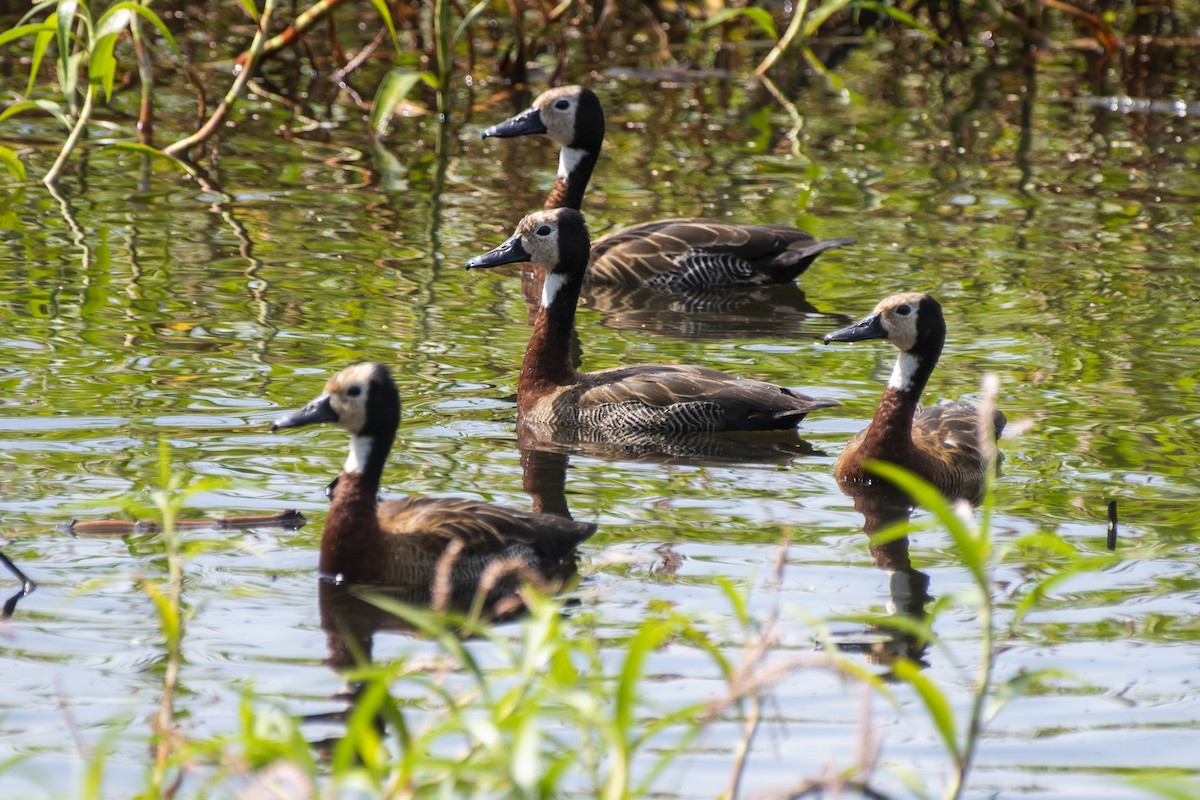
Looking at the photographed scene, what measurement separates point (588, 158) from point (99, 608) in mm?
6916

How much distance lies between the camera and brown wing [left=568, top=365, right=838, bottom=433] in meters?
9.20

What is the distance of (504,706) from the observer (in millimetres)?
4246

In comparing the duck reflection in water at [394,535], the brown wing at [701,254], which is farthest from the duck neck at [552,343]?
the duck reflection in water at [394,535]

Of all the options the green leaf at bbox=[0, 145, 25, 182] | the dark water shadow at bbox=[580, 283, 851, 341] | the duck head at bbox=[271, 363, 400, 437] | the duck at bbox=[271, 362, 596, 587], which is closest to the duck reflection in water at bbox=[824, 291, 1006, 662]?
the duck at bbox=[271, 362, 596, 587]

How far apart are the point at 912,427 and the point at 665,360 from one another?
212 cm

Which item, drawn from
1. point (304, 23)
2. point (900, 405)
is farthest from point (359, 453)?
point (304, 23)

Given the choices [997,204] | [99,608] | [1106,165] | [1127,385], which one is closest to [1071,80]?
[1106,165]

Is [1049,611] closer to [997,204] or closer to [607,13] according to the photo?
[997,204]

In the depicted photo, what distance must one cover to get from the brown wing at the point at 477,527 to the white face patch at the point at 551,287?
2.74m

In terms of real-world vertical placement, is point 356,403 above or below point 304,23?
below

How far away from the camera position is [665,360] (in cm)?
1056

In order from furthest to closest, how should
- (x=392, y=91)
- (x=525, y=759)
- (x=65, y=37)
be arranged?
(x=392, y=91) → (x=65, y=37) → (x=525, y=759)

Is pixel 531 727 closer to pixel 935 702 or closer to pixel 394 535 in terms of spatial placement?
pixel 935 702

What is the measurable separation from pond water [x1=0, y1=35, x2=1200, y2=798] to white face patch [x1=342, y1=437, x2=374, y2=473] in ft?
1.38
